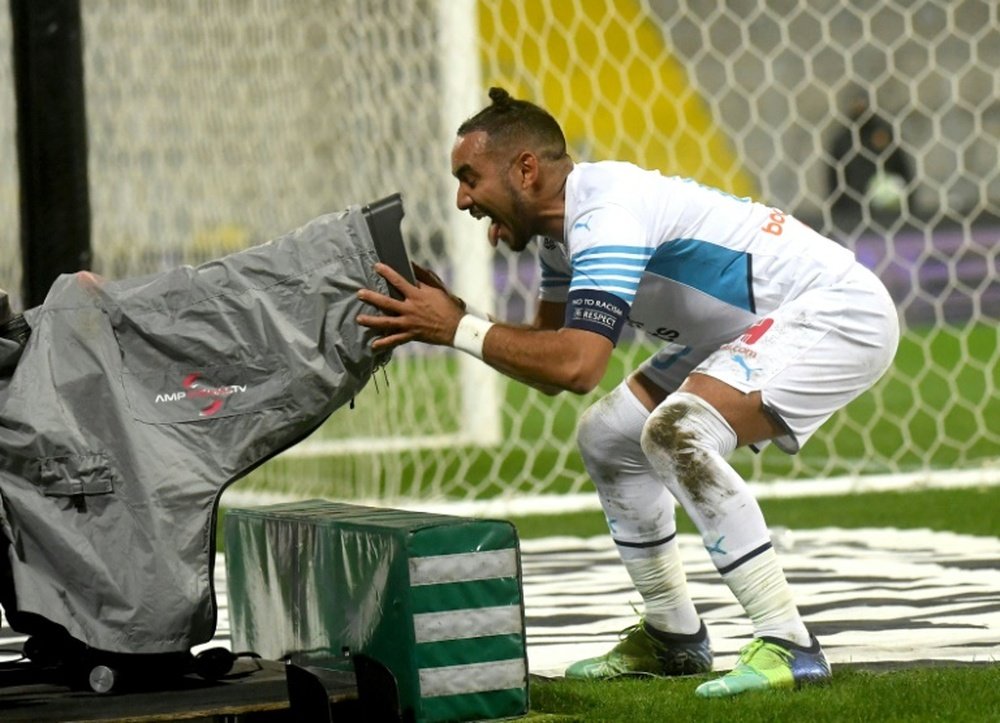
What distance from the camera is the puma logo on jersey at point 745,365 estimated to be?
3.77 m

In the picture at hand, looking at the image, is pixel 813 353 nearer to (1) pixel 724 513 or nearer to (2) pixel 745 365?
(2) pixel 745 365

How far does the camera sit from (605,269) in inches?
143

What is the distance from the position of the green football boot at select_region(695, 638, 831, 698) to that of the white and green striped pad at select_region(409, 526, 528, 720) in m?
0.45

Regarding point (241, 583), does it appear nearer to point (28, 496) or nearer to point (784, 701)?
point (28, 496)

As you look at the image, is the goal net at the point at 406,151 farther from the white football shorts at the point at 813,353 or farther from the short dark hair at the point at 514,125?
the short dark hair at the point at 514,125

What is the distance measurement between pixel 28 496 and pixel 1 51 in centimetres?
837

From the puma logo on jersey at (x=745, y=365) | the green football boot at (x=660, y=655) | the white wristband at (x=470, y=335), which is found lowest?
the green football boot at (x=660, y=655)

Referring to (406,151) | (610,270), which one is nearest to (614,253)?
(610,270)

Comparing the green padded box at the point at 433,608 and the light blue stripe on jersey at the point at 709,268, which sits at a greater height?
the light blue stripe on jersey at the point at 709,268

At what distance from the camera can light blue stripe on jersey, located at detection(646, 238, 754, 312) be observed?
153 inches

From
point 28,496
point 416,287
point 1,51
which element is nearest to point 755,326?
point 416,287

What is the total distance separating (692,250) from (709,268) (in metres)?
0.06

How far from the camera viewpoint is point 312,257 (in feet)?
10.9

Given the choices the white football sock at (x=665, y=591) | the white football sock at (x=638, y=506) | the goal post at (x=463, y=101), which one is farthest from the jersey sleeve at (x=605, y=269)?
the goal post at (x=463, y=101)
